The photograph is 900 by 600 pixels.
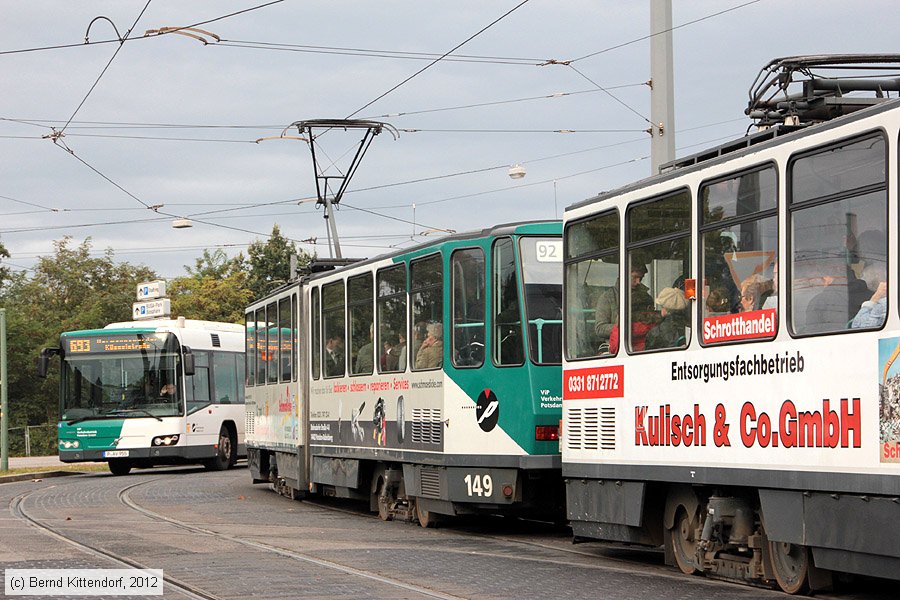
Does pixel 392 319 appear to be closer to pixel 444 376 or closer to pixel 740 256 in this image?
pixel 444 376

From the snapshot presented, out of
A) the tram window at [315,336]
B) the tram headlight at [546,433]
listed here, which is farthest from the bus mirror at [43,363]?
the tram headlight at [546,433]

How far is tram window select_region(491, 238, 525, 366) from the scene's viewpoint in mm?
15466

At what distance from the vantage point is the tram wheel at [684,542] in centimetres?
1196

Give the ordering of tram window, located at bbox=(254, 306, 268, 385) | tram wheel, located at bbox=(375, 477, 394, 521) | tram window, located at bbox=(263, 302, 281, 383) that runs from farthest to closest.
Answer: tram window, located at bbox=(254, 306, 268, 385) < tram window, located at bbox=(263, 302, 281, 383) < tram wheel, located at bbox=(375, 477, 394, 521)

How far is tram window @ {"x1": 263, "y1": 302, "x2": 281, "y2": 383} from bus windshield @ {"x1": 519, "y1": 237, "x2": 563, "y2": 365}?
888 centimetres

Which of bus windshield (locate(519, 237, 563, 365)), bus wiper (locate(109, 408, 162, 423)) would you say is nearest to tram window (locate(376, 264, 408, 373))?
bus windshield (locate(519, 237, 563, 365))

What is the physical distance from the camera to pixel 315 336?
21.2 m

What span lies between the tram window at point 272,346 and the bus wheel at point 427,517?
23.1 feet

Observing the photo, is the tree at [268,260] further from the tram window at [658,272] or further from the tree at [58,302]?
the tram window at [658,272]

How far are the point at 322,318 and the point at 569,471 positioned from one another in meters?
7.85

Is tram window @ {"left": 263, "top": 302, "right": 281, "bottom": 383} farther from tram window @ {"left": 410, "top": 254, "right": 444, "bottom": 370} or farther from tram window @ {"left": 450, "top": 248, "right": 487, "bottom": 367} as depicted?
tram window @ {"left": 450, "top": 248, "right": 487, "bottom": 367}

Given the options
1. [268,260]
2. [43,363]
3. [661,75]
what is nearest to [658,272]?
[661,75]

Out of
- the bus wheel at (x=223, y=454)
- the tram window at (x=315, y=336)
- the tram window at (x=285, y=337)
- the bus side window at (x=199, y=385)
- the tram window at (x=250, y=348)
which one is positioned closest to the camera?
the tram window at (x=315, y=336)

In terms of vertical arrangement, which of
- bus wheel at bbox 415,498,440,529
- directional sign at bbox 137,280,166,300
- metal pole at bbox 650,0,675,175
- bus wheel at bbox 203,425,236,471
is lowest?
bus wheel at bbox 203,425,236,471
